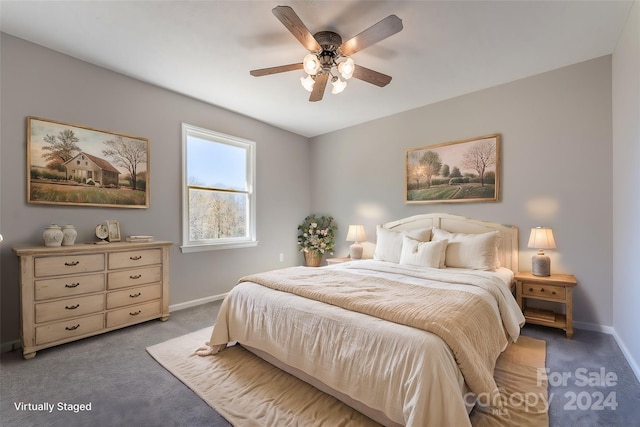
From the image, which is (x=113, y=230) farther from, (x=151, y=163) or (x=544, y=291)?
(x=544, y=291)

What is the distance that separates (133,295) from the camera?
2.79m

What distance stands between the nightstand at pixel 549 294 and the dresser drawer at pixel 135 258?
372 cm

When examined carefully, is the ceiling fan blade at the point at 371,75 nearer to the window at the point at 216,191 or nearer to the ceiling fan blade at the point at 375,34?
the ceiling fan blade at the point at 375,34

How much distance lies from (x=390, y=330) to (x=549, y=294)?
218 centimetres

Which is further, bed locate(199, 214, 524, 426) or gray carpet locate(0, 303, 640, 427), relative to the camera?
gray carpet locate(0, 303, 640, 427)

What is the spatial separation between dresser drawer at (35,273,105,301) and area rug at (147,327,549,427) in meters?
0.79

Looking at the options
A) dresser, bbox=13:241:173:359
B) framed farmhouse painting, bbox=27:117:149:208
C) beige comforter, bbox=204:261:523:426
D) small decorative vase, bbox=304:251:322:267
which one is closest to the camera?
beige comforter, bbox=204:261:523:426

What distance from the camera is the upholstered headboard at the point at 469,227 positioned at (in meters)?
3.07

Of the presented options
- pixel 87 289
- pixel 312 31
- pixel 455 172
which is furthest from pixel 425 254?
pixel 87 289

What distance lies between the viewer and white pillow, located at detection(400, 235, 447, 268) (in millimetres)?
2951

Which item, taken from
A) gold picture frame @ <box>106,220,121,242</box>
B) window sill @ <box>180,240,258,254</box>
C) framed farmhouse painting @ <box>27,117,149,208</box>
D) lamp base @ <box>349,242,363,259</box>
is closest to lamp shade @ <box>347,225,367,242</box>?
lamp base @ <box>349,242,363,259</box>

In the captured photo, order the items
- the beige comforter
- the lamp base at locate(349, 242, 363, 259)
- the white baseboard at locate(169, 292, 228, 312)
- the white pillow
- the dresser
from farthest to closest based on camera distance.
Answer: the lamp base at locate(349, 242, 363, 259) → the white baseboard at locate(169, 292, 228, 312) → the white pillow → the dresser → the beige comforter

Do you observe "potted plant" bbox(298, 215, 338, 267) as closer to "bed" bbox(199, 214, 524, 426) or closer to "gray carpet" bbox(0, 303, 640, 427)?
"bed" bbox(199, 214, 524, 426)

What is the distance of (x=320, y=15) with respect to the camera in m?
2.09
